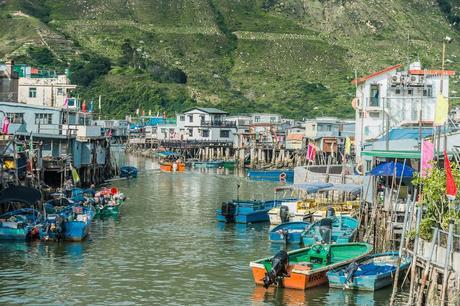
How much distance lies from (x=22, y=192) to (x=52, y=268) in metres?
11.2

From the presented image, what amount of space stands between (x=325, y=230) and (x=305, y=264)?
716 centimetres

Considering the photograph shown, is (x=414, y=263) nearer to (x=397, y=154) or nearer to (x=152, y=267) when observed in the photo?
(x=152, y=267)

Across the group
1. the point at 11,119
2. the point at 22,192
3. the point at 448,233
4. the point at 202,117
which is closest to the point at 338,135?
the point at 202,117

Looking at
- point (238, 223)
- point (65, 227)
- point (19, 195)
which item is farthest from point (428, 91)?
point (19, 195)

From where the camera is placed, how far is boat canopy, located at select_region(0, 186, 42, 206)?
6047 cm

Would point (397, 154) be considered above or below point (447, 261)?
above

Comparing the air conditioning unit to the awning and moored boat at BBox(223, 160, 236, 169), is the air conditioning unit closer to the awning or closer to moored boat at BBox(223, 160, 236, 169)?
the awning

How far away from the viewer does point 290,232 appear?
2340 inches

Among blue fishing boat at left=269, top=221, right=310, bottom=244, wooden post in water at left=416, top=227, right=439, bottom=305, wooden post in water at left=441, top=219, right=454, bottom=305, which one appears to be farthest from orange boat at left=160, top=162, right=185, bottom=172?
wooden post in water at left=441, top=219, right=454, bottom=305

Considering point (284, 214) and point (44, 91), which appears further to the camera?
point (44, 91)

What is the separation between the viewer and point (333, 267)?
46.4 m

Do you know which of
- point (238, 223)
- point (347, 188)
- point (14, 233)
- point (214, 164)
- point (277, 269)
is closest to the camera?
point (277, 269)

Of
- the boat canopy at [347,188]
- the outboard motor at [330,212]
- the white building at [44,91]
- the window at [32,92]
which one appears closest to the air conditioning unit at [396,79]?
the boat canopy at [347,188]

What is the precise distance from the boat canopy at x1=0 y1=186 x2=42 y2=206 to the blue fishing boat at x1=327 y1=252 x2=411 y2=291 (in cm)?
2320
